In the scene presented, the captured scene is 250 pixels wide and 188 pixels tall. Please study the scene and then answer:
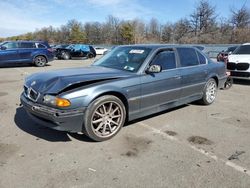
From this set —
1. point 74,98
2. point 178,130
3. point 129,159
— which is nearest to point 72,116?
point 74,98

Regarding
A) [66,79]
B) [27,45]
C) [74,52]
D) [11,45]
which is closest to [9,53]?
[11,45]

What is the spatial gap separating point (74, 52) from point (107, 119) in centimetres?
2373

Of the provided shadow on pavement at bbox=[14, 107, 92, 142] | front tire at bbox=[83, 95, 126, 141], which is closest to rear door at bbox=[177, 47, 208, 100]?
front tire at bbox=[83, 95, 126, 141]

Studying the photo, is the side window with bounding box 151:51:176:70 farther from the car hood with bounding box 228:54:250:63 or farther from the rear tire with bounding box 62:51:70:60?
the rear tire with bounding box 62:51:70:60

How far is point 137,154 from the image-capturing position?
13.0 ft

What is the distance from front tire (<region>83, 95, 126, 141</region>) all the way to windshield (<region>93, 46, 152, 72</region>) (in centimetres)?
85

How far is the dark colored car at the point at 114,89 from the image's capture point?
13.2ft

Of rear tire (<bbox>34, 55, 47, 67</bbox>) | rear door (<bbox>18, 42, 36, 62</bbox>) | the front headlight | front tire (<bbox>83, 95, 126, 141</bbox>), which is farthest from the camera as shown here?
rear tire (<bbox>34, 55, 47, 67</bbox>)

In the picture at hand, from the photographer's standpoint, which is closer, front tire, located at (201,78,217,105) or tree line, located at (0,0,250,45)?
front tire, located at (201,78,217,105)

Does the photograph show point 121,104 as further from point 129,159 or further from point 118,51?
point 118,51

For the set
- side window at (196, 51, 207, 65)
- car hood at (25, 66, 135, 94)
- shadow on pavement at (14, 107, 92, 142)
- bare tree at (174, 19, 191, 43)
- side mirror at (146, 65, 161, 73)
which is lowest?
shadow on pavement at (14, 107, 92, 142)

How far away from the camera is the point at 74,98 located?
3.96 metres

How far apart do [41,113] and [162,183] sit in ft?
7.13

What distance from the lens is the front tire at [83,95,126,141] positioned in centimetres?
416
